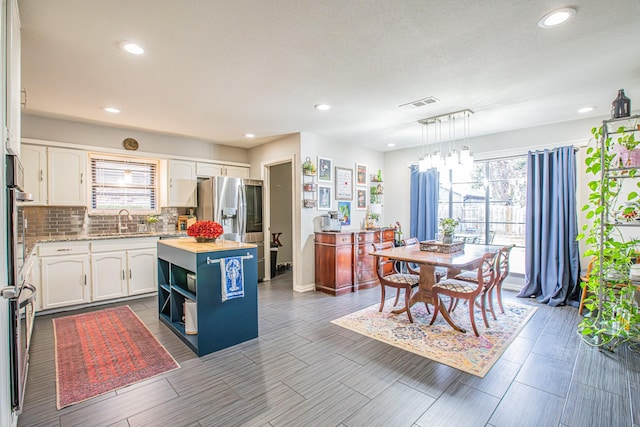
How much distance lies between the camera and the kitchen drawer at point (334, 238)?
4664 mm

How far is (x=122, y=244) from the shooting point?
14.1 ft

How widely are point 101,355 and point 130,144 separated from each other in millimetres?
3270

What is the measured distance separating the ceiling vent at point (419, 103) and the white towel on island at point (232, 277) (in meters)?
2.61

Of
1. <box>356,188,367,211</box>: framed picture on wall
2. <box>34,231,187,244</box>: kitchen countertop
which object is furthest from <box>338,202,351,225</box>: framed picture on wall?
<box>34,231,187,244</box>: kitchen countertop

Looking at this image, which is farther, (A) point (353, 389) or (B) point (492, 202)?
(B) point (492, 202)

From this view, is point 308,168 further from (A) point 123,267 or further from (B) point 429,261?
(A) point 123,267

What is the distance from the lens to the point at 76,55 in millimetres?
2408

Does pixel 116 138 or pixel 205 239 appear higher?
pixel 116 138

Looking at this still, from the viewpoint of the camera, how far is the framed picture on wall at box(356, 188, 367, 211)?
584cm

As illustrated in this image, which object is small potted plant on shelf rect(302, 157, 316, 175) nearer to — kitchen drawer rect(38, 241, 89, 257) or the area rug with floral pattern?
the area rug with floral pattern

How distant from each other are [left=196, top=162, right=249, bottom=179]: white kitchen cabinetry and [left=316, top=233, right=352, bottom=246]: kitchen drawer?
2.16 meters

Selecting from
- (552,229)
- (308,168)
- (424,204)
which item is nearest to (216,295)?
(308,168)

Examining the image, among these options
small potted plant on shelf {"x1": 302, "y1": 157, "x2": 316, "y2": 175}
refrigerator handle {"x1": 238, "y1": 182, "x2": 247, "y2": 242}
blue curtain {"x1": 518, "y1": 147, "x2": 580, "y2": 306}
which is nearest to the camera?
blue curtain {"x1": 518, "y1": 147, "x2": 580, "y2": 306}

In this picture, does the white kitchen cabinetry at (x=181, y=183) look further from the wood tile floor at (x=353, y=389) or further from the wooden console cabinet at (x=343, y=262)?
the wood tile floor at (x=353, y=389)
